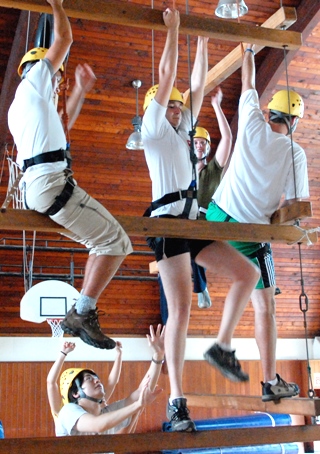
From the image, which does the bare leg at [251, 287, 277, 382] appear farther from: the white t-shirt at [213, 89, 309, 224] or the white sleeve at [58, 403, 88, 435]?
the white sleeve at [58, 403, 88, 435]

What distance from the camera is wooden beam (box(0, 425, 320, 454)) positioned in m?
3.51

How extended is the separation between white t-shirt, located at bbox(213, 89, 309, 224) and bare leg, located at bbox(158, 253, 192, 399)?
0.61 meters

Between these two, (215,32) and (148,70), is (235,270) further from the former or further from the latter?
(148,70)

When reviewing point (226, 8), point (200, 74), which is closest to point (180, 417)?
point (200, 74)

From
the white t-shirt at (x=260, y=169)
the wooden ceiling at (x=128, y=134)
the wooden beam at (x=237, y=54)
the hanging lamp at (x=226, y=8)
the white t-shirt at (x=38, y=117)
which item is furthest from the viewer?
the wooden ceiling at (x=128, y=134)

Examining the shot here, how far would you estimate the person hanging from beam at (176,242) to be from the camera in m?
3.74

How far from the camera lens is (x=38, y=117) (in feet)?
11.2

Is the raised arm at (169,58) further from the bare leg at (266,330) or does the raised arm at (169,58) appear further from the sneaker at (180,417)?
the sneaker at (180,417)

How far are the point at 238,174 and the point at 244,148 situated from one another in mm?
172

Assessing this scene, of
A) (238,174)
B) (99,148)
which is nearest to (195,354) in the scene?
(99,148)

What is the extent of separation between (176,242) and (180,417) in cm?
101

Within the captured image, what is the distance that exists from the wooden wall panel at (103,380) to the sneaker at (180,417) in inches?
329

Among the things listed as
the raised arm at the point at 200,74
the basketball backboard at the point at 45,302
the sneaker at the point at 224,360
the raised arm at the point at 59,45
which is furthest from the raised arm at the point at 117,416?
the basketball backboard at the point at 45,302

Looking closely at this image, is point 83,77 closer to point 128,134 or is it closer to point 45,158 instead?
point 45,158
